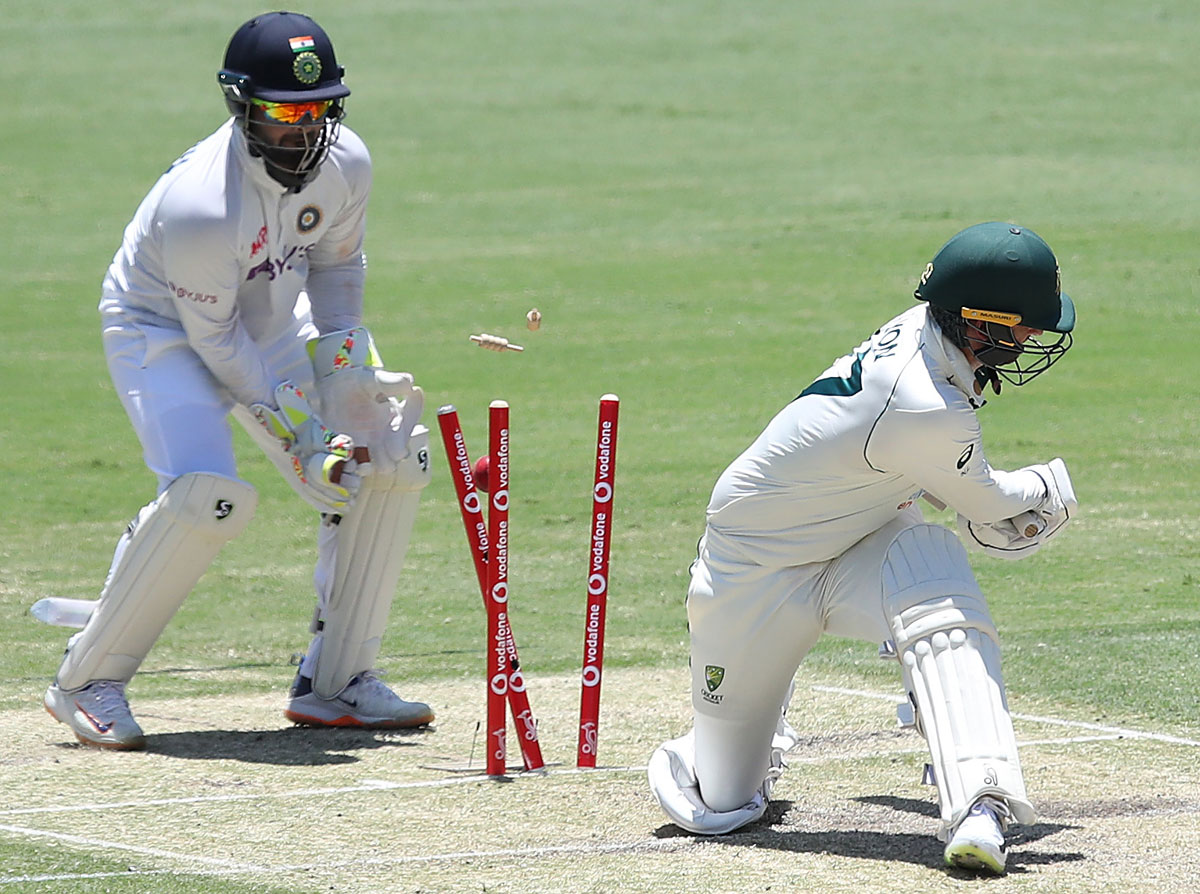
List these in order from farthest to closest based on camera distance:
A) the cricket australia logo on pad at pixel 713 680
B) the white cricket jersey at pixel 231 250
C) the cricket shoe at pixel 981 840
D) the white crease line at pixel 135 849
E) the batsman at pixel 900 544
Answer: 1. the white cricket jersey at pixel 231 250
2. the cricket australia logo on pad at pixel 713 680
3. the white crease line at pixel 135 849
4. the batsman at pixel 900 544
5. the cricket shoe at pixel 981 840

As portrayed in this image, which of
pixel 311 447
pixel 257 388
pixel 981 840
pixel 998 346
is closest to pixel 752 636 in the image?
pixel 981 840

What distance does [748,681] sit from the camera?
549cm

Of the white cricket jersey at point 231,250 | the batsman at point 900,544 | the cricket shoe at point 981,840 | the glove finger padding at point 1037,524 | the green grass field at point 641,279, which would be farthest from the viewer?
the green grass field at point 641,279

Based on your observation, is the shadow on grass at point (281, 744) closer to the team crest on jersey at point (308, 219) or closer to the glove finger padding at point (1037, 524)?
the team crest on jersey at point (308, 219)

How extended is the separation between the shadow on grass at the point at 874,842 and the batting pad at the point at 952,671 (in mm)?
161

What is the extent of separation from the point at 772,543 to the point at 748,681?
39 cm

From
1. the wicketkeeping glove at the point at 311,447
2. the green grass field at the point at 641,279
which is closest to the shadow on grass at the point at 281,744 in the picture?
the green grass field at the point at 641,279

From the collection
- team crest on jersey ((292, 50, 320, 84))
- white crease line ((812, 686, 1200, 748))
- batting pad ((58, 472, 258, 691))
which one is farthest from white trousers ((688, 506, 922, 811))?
team crest on jersey ((292, 50, 320, 84))

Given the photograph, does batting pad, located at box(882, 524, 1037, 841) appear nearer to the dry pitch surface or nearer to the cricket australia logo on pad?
the dry pitch surface

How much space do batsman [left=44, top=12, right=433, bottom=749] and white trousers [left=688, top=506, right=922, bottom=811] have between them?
1609 mm

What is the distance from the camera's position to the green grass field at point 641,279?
26.8ft

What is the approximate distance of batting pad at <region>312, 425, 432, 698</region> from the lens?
6902 millimetres

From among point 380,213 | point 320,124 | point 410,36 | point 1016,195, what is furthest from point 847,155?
point 320,124

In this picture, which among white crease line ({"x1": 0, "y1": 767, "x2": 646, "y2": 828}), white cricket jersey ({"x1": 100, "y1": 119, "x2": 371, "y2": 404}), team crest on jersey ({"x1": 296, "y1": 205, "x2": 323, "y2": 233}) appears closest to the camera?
white crease line ({"x1": 0, "y1": 767, "x2": 646, "y2": 828})
